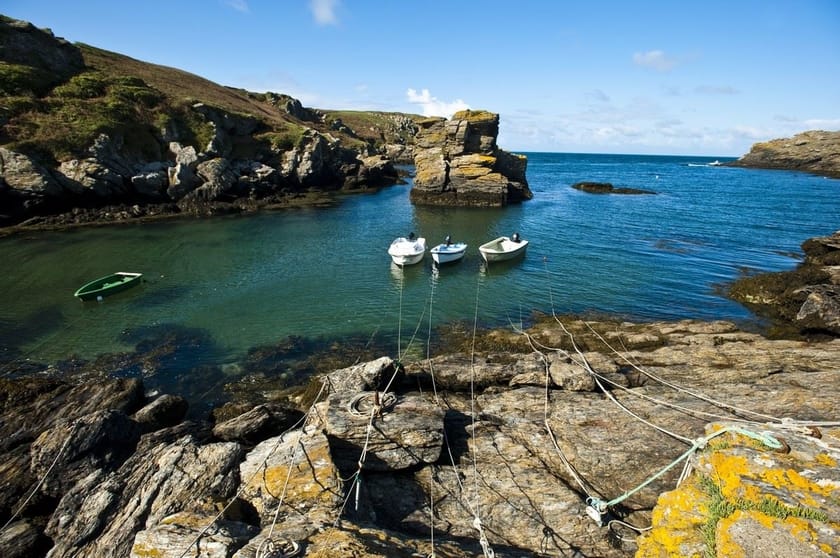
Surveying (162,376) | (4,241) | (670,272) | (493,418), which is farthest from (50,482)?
(4,241)

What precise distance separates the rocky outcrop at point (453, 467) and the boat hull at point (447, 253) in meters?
18.3

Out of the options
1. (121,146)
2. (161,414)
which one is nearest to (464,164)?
(121,146)

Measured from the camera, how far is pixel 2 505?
29.2ft

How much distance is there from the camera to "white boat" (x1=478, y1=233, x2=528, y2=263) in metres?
32.4

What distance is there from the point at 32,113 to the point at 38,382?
49.7m

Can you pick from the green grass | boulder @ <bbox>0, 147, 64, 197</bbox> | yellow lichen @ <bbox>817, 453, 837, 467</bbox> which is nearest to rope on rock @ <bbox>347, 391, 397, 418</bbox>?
the green grass

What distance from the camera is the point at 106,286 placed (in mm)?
24766

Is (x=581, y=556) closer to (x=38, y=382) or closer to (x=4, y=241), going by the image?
(x=38, y=382)

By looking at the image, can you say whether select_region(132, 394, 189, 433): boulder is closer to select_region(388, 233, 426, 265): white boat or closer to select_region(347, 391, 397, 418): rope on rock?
select_region(347, 391, 397, 418): rope on rock

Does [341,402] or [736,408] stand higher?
[736,408]

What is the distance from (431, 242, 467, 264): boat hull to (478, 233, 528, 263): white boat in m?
1.86

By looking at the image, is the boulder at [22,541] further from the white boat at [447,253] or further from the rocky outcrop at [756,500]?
the white boat at [447,253]

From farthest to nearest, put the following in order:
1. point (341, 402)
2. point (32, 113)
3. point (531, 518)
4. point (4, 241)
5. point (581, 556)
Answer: point (32, 113) < point (4, 241) < point (341, 402) < point (531, 518) < point (581, 556)

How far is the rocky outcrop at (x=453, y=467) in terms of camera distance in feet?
18.6
